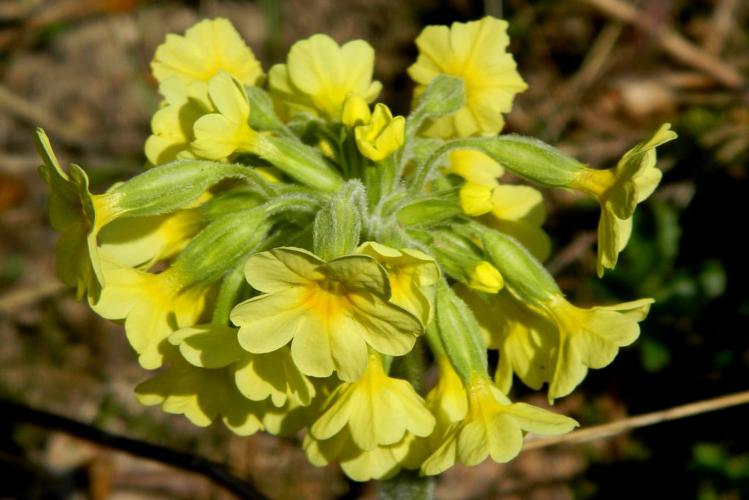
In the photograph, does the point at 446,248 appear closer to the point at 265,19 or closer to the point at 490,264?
the point at 490,264

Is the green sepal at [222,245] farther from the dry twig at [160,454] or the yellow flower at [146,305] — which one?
the dry twig at [160,454]

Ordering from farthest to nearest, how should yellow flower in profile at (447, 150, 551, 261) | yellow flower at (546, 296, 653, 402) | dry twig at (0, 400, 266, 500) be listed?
dry twig at (0, 400, 266, 500) < yellow flower in profile at (447, 150, 551, 261) < yellow flower at (546, 296, 653, 402)

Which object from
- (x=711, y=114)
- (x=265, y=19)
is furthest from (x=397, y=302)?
(x=265, y=19)

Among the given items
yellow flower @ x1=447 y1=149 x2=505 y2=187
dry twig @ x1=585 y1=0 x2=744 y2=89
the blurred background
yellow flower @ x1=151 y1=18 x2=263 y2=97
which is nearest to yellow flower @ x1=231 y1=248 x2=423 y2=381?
yellow flower @ x1=447 y1=149 x2=505 y2=187

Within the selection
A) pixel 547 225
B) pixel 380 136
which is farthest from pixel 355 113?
pixel 547 225

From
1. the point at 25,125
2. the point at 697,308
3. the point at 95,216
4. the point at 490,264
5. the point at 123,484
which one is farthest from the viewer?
the point at 25,125

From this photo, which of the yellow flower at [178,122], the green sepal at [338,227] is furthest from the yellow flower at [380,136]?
the yellow flower at [178,122]

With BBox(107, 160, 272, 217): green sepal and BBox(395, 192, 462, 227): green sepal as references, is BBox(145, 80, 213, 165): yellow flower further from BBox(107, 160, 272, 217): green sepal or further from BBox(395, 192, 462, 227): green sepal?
BBox(395, 192, 462, 227): green sepal

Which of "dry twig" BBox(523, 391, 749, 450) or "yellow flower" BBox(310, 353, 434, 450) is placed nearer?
"yellow flower" BBox(310, 353, 434, 450)
